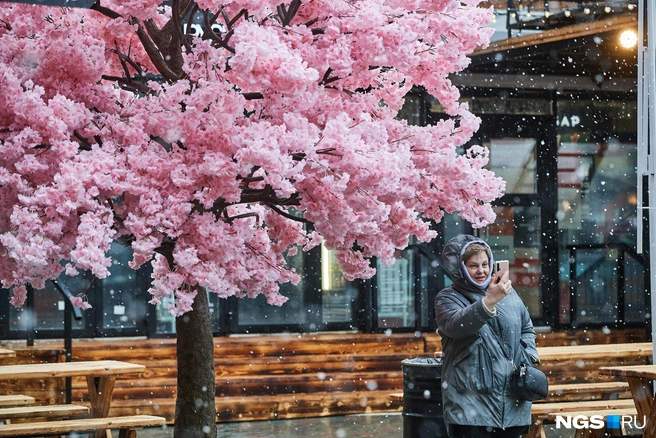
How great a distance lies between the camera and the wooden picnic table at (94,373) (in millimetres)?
8703

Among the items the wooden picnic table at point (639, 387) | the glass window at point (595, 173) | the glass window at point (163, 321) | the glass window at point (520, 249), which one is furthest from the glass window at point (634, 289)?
the wooden picnic table at point (639, 387)

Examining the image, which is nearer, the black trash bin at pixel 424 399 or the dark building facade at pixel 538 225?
the black trash bin at pixel 424 399

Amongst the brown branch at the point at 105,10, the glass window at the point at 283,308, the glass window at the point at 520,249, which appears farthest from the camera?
the glass window at the point at 520,249

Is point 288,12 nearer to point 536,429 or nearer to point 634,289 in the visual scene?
point 536,429

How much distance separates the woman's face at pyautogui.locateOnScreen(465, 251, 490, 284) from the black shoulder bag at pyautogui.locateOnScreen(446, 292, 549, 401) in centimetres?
28

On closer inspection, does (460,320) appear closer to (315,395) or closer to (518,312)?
(518,312)

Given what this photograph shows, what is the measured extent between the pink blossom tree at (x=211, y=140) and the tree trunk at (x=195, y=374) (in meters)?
0.55

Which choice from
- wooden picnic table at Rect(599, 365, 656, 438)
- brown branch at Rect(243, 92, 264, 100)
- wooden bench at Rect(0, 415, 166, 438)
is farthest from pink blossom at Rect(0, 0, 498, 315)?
wooden picnic table at Rect(599, 365, 656, 438)

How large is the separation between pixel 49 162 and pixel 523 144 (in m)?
10.5

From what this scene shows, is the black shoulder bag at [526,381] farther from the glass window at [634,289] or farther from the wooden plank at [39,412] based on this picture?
the glass window at [634,289]

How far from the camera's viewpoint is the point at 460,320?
6031 mm

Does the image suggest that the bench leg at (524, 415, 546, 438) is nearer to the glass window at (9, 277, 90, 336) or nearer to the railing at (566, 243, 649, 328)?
the glass window at (9, 277, 90, 336)

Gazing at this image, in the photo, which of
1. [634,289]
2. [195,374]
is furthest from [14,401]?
[634,289]

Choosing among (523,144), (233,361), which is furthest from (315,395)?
(523,144)
